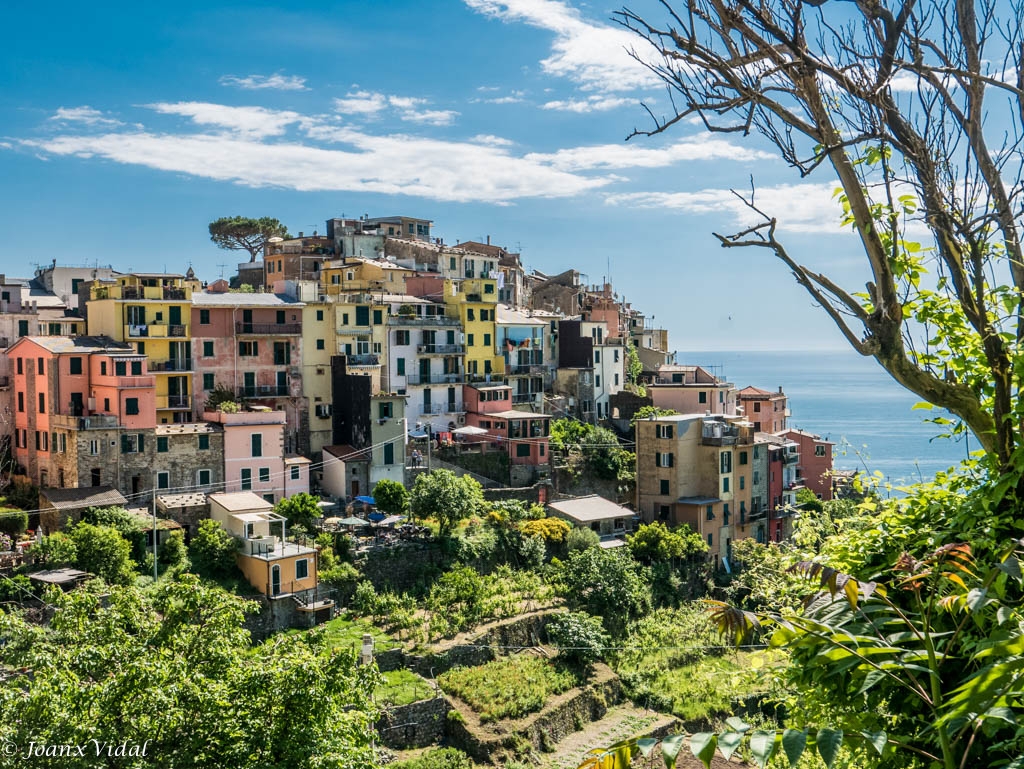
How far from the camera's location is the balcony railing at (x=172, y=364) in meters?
36.6

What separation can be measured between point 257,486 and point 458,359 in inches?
559

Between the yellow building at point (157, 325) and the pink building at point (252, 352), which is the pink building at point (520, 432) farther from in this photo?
the yellow building at point (157, 325)

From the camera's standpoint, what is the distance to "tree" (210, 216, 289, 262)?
6694 cm

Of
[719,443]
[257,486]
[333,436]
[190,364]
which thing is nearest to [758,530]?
[719,443]

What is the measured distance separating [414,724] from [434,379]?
21923mm

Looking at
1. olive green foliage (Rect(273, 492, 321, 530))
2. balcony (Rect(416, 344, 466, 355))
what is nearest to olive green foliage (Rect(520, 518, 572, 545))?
olive green foliage (Rect(273, 492, 321, 530))

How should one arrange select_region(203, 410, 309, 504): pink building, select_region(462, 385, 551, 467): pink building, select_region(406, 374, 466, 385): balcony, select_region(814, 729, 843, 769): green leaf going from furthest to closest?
select_region(406, 374, 466, 385): balcony, select_region(462, 385, 551, 467): pink building, select_region(203, 410, 309, 504): pink building, select_region(814, 729, 843, 769): green leaf

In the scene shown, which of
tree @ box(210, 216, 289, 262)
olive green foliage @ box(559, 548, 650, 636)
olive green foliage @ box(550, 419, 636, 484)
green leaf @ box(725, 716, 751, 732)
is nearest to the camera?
green leaf @ box(725, 716, 751, 732)

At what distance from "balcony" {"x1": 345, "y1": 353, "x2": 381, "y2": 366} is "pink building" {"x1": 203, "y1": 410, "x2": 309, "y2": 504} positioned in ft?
23.3

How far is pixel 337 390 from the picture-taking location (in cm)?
4122

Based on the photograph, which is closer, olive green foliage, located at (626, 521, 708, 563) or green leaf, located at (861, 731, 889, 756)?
green leaf, located at (861, 731, 889, 756)

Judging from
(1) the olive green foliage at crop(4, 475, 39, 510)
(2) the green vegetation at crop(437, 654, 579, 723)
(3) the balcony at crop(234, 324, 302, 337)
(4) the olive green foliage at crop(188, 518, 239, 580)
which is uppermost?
(3) the balcony at crop(234, 324, 302, 337)

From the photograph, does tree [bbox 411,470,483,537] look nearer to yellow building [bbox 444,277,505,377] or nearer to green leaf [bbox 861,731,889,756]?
yellow building [bbox 444,277,505,377]

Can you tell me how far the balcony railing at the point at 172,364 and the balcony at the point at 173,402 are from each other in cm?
109
